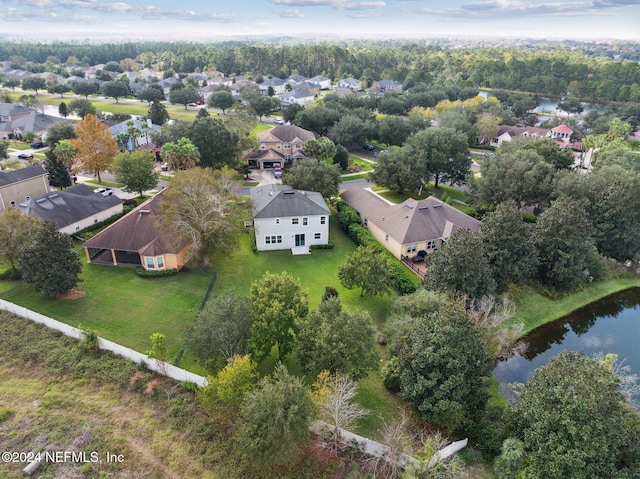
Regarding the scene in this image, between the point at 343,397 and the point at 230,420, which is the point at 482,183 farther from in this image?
the point at 230,420

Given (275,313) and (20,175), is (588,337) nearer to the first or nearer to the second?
(275,313)

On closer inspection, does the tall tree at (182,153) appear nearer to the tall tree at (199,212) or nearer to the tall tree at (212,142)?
the tall tree at (212,142)

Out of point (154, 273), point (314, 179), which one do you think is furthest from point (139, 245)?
point (314, 179)

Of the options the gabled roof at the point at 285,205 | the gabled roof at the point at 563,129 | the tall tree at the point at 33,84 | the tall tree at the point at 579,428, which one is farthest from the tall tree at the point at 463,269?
the tall tree at the point at 33,84

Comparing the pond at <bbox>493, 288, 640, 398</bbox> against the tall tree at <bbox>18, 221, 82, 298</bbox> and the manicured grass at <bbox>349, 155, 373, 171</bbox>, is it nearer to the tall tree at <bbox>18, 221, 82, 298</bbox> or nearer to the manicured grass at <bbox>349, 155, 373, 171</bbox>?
the tall tree at <bbox>18, 221, 82, 298</bbox>

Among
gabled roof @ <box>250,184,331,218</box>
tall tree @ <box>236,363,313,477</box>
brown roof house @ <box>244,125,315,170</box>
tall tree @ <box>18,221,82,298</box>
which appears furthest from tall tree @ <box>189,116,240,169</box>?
tall tree @ <box>236,363,313,477</box>
